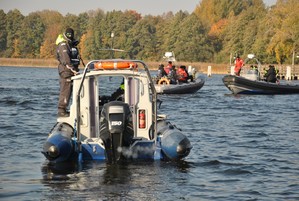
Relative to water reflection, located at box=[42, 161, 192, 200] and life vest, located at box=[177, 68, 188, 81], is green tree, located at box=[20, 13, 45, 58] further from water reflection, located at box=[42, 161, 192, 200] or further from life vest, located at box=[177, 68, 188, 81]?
water reflection, located at box=[42, 161, 192, 200]

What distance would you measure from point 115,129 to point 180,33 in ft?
324

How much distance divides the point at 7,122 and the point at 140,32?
95415mm

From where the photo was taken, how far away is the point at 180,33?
10994 cm

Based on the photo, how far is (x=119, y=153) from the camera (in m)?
12.4

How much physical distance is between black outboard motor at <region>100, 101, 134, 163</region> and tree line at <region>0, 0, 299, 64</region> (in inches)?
2514

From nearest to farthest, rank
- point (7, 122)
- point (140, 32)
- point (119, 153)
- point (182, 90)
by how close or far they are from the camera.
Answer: point (119, 153) < point (7, 122) < point (182, 90) < point (140, 32)

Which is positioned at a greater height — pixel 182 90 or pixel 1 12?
pixel 1 12

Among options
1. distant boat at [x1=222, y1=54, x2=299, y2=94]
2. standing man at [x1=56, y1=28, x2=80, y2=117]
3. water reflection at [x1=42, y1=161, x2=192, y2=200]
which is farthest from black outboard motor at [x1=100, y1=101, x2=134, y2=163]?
distant boat at [x1=222, y1=54, x2=299, y2=94]

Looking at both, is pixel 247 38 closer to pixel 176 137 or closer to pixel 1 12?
pixel 1 12

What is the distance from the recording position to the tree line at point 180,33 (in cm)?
7869

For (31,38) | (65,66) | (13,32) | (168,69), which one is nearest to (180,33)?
(31,38)

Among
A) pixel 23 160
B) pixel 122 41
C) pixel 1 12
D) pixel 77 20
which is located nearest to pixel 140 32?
pixel 122 41

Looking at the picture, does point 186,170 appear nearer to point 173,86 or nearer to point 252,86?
point 173,86

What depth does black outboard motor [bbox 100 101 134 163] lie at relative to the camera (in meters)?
12.0
